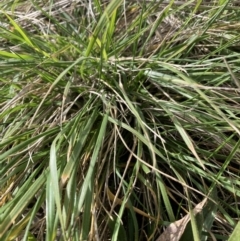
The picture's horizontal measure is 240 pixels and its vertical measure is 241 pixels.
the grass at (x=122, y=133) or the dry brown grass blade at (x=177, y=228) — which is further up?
the grass at (x=122, y=133)

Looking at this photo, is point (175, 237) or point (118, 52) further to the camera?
point (118, 52)

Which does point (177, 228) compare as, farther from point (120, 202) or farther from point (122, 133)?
point (122, 133)

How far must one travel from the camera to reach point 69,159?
97 centimetres

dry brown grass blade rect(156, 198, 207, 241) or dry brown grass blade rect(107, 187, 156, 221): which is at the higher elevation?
dry brown grass blade rect(107, 187, 156, 221)

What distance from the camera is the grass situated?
970 millimetres

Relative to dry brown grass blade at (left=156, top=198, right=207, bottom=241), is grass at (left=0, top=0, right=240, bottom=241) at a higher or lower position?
higher

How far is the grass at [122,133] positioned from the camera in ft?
3.18

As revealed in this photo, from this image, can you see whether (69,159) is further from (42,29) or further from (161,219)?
(42,29)

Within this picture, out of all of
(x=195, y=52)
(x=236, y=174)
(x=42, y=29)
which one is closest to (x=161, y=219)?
(x=236, y=174)

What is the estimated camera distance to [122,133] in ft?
3.63

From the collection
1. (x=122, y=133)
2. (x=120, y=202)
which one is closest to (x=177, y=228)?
(x=120, y=202)

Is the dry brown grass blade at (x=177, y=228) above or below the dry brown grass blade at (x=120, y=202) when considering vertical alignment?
below

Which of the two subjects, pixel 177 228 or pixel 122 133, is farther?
pixel 122 133

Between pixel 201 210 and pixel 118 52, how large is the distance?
361 millimetres
